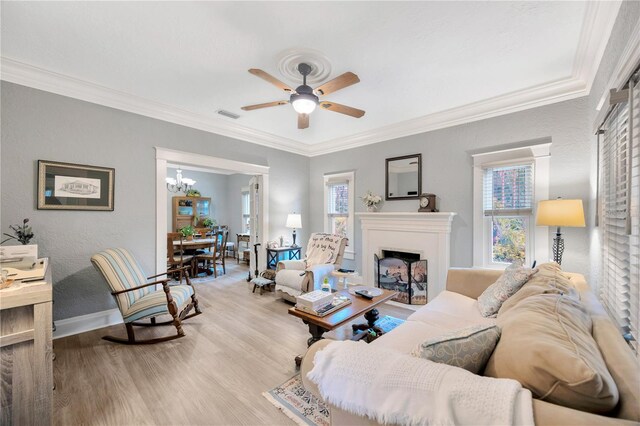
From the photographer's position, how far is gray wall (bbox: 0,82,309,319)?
8.70 ft

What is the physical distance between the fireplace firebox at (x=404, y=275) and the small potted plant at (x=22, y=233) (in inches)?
162

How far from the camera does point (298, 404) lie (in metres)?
1.87

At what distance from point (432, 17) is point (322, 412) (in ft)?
9.44

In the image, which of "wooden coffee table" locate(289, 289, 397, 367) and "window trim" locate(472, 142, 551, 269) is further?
"window trim" locate(472, 142, 551, 269)

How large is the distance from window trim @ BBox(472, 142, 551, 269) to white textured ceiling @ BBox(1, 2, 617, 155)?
0.71 metres

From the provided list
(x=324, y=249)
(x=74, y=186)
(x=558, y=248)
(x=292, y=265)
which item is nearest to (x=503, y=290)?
(x=558, y=248)

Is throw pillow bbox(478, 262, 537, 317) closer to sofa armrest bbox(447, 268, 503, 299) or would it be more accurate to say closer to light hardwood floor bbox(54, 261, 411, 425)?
sofa armrest bbox(447, 268, 503, 299)

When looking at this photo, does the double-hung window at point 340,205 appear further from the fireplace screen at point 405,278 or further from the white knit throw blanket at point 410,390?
the white knit throw blanket at point 410,390

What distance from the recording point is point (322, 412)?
180 cm

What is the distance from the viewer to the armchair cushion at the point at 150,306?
2596 mm

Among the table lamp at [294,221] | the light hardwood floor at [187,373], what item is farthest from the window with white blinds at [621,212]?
the table lamp at [294,221]

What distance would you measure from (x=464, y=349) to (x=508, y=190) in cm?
300

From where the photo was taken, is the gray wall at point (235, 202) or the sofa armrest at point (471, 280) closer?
the sofa armrest at point (471, 280)

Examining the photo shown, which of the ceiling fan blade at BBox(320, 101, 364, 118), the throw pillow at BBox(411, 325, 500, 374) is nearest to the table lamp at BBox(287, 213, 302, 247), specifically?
the ceiling fan blade at BBox(320, 101, 364, 118)
